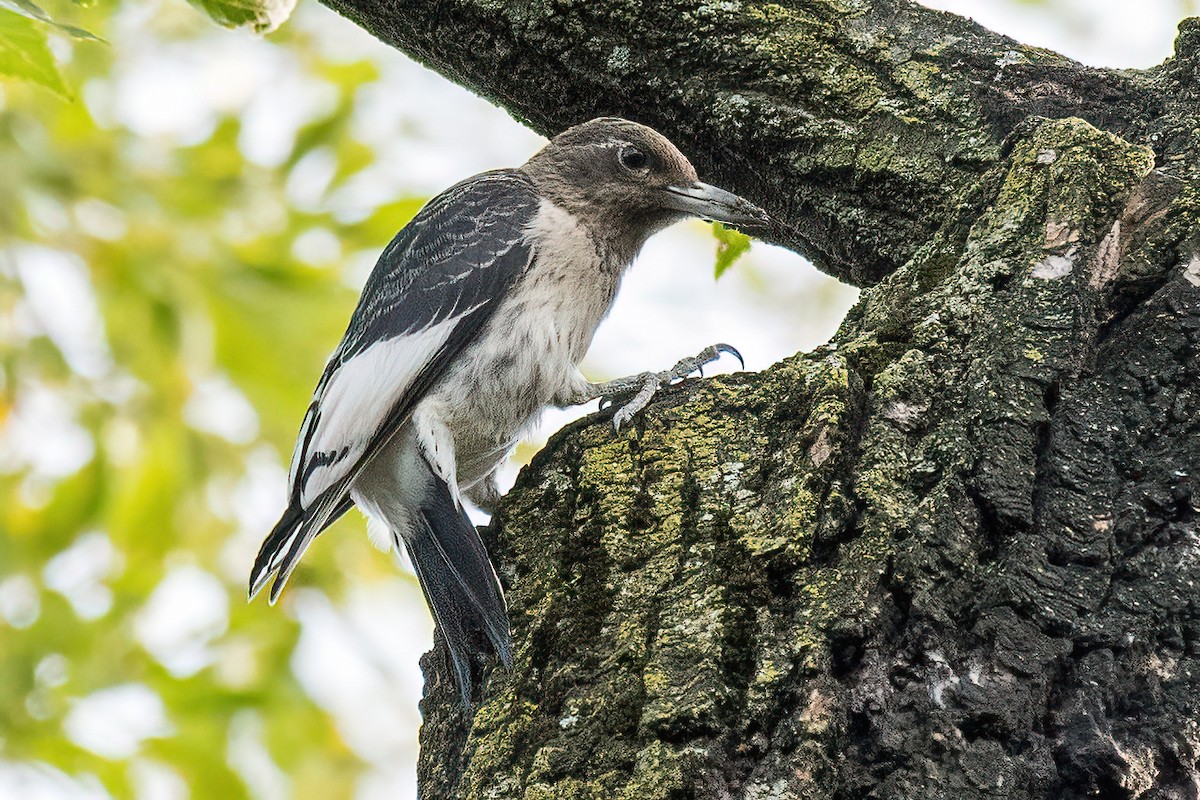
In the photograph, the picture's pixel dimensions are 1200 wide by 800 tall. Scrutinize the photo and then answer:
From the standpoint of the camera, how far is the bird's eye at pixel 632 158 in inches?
181

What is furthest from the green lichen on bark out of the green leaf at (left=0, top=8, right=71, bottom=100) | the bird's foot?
the green leaf at (left=0, top=8, right=71, bottom=100)

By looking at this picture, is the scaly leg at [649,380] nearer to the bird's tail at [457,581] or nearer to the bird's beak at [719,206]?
the bird's beak at [719,206]

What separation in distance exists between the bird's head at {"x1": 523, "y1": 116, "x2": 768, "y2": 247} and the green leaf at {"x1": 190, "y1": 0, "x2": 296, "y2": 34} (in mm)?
1856

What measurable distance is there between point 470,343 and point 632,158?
3.50ft

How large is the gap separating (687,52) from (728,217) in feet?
2.04

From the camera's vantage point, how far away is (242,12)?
2414mm

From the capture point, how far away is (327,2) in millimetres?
3986

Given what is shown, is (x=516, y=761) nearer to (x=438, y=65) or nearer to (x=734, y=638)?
(x=734, y=638)

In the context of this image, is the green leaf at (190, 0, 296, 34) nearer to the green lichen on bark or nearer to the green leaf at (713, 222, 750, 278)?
the green lichen on bark

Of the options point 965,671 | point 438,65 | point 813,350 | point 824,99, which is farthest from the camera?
point 438,65

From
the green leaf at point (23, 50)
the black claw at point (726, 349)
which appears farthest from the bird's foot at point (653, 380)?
the green leaf at point (23, 50)

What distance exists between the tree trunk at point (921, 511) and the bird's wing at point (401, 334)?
0.98m

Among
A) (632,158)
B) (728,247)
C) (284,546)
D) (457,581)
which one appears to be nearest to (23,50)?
(457,581)

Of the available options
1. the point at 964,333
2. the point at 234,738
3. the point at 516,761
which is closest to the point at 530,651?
the point at 516,761
